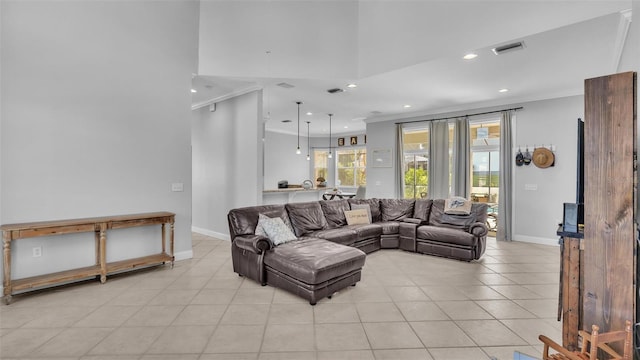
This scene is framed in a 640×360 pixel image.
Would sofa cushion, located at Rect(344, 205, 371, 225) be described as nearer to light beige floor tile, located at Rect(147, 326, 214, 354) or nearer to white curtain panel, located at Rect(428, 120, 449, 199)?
white curtain panel, located at Rect(428, 120, 449, 199)

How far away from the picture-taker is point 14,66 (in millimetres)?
3160

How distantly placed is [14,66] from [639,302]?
568 centimetres

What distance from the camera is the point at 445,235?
468cm

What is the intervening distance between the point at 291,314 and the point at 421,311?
1.23 metres

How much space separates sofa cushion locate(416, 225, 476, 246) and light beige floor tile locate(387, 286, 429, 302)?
5.07 ft

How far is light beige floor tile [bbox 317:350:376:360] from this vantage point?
6.81 ft

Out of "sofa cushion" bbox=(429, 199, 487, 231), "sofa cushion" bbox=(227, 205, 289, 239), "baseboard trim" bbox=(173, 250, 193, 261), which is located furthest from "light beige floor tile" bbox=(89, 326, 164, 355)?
"sofa cushion" bbox=(429, 199, 487, 231)

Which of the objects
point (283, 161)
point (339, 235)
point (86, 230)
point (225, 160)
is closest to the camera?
point (86, 230)

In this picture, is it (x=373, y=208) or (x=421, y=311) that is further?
(x=373, y=208)

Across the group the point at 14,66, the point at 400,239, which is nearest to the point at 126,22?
the point at 14,66

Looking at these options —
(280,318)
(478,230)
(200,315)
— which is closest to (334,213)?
(478,230)

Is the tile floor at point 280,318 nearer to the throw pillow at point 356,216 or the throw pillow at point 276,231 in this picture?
the throw pillow at point 276,231

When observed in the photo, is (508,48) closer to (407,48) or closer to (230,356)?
(407,48)

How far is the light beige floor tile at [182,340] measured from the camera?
217cm
